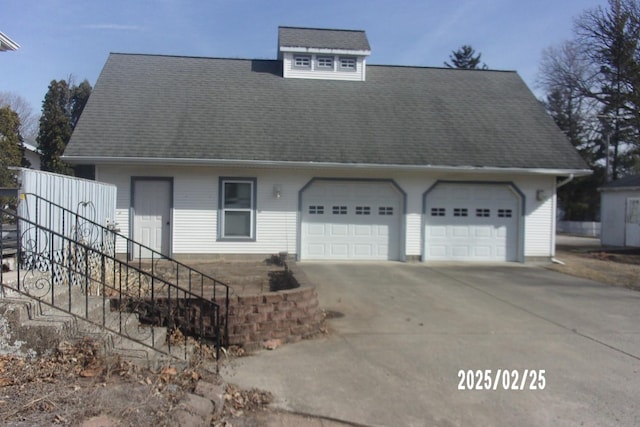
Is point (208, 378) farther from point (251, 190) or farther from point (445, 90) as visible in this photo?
point (445, 90)

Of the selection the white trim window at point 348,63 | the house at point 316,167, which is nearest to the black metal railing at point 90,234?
the house at point 316,167

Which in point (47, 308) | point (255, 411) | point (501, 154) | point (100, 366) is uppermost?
point (501, 154)

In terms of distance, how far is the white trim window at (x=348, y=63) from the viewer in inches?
672

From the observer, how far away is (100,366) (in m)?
4.33

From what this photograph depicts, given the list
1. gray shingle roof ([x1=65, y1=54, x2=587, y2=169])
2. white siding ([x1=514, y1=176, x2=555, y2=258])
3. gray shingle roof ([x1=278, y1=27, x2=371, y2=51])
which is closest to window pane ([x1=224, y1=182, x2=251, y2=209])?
gray shingle roof ([x1=65, y1=54, x2=587, y2=169])

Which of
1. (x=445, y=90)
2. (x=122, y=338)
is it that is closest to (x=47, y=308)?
(x=122, y=338)

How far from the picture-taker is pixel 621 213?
21.9 meters

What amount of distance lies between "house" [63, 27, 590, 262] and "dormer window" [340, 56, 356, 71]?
1.34m

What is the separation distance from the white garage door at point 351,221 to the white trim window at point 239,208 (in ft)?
4.54

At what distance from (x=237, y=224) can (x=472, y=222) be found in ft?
21.7

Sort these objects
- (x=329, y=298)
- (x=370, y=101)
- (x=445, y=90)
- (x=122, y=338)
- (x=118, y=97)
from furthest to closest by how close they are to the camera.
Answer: (x=445, y=90)
(x=370, y=101)
(x=118, y=97)
(x=329, y=298)
(x=122, y=338)

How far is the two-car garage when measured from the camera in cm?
1370

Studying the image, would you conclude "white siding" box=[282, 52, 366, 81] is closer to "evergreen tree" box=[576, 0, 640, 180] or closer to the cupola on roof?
the cupola on roof

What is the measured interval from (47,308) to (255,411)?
7.74 ft
